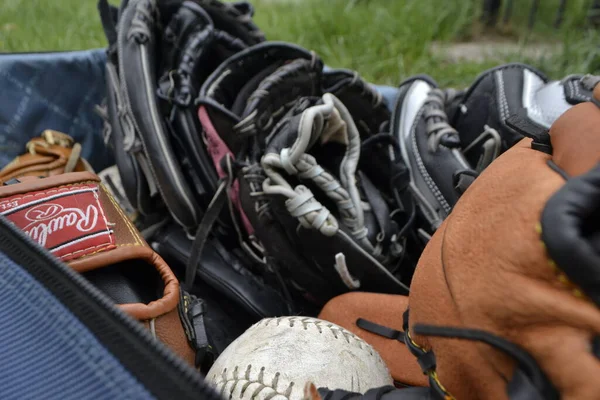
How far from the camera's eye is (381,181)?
1239 millimetres

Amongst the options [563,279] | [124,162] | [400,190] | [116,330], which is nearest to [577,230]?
[563,279]

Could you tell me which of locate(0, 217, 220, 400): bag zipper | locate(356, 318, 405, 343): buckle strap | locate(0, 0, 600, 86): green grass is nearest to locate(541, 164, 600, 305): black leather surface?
locate(0, 217, 220, 400): bag zipper

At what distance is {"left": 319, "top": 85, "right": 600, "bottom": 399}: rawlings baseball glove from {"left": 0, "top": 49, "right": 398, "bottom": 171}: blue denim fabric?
0.91 meters

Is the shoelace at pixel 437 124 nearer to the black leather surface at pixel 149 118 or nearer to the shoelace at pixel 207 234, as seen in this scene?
the shoelace at pixel 207 234

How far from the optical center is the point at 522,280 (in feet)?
1.34

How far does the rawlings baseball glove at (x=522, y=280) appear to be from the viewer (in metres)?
0.37

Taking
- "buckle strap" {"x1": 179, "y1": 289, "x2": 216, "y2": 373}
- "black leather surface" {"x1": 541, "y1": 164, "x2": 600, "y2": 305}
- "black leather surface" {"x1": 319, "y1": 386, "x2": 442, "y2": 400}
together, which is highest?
"black leather surface" {"x1": 541, "y1": 164, "x2": 600, "y2": 305}

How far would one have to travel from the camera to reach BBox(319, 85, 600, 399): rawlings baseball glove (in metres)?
0.37

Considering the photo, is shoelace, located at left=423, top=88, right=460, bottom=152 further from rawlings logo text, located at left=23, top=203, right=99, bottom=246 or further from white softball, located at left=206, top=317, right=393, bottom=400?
rawlings logo text, located at left=23, top=203, right=99, bottom=246

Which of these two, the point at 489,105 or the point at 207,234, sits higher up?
the point at 489,105

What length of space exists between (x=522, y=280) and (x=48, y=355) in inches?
17.3

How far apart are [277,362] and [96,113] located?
98 cm

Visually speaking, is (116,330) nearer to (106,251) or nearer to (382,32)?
(106,251)

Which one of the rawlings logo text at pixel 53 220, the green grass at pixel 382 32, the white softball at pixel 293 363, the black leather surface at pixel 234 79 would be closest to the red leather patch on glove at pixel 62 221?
the rawlings logo text at pixel 53 220
